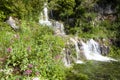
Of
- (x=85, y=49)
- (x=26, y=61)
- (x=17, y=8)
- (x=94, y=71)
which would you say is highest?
(x=17, y=8)

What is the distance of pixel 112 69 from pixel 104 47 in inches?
291

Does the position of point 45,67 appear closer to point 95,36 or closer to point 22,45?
point 22,45

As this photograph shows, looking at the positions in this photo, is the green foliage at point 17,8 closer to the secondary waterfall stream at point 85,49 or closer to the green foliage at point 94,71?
the secondary waterfall stream at point 85,49

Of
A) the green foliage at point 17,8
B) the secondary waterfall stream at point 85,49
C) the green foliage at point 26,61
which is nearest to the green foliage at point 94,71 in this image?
the secondary waterfall stream at point 85,49

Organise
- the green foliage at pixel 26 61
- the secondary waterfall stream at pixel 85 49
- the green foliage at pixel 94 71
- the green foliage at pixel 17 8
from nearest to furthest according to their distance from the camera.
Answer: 1. the green foliage at pixel 26 61
2. the green foliage at pixel 94 71
3. the green foliage at pixel 17 8
4. the secondary waterfall stream at pixel 85 49

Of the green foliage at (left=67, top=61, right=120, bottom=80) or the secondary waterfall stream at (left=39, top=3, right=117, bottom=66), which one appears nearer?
the green foliage at (left=67, top=61, right=120, bottom=80)

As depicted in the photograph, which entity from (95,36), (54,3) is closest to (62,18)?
(54,3)

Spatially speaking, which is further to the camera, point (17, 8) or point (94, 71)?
point (17, 8)

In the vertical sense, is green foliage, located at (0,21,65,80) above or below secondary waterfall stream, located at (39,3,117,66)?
above

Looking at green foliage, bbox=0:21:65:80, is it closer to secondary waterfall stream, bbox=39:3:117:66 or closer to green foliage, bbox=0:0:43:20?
secondary waterfall stream, bbox=39:3:117:66

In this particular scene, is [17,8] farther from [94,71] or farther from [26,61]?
[26,61]

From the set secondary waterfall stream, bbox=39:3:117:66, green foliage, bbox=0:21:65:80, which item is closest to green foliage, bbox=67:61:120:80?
secondary waterfall stream, bbox=39:3:117:66

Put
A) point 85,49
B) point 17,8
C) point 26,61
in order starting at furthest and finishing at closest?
point 85,49 < point 17,8 < point 26,61

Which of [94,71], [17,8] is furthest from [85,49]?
[17,8]
